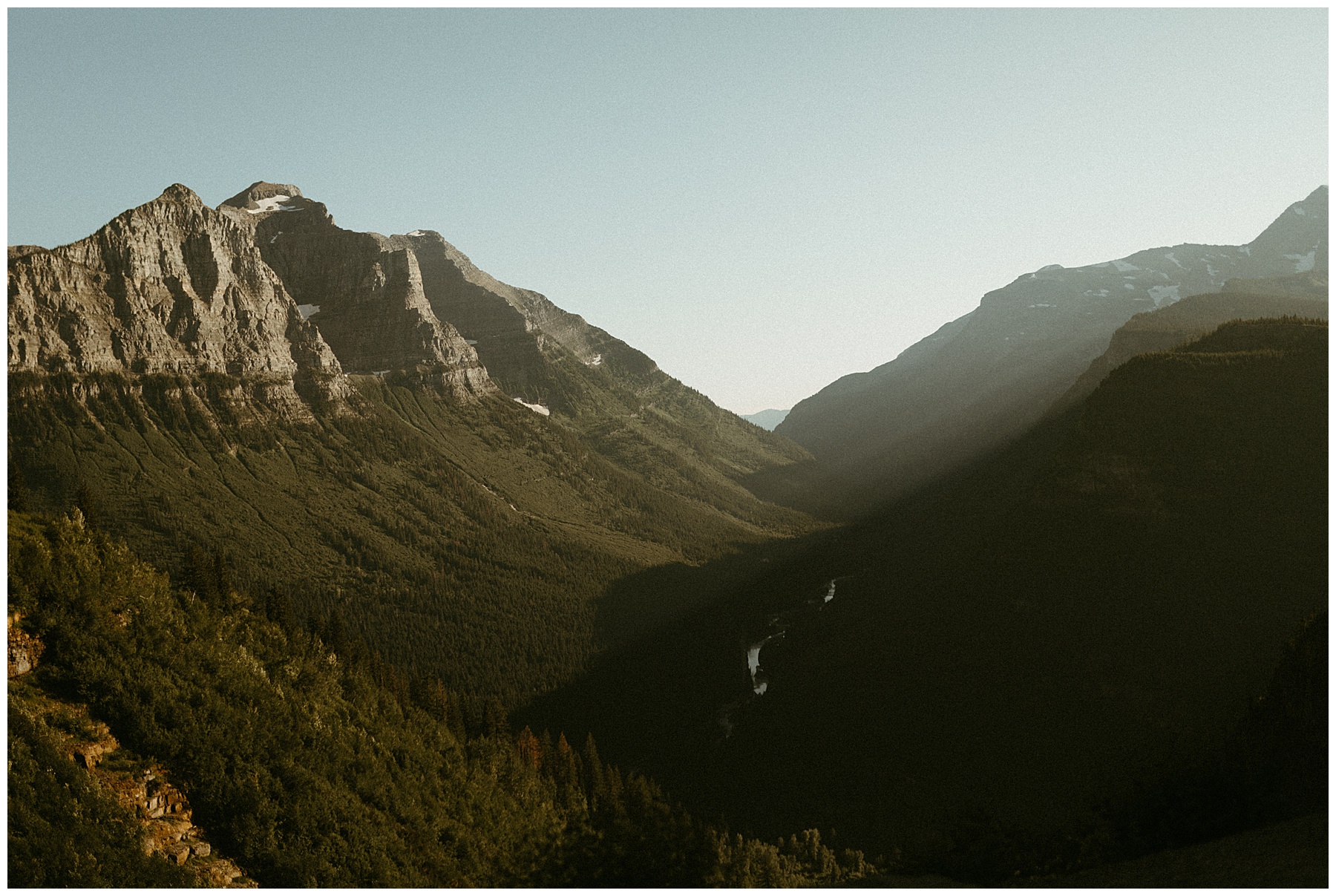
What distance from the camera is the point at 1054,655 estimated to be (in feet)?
331

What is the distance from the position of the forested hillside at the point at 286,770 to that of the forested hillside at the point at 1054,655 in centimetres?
1885

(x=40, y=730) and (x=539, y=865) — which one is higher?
(x=40, y=730)

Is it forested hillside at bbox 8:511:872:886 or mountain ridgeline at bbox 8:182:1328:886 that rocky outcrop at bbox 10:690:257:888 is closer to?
mountain ridgeline at bbox 8:182:1328:886

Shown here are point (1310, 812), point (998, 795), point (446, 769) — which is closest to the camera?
point (1310, 812)

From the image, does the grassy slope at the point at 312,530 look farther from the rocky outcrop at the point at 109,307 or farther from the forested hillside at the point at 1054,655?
the forested hillside at the point at 1054,655

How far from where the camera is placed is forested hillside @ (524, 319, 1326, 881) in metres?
84.4

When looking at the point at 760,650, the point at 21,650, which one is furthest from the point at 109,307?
the point at 760,650

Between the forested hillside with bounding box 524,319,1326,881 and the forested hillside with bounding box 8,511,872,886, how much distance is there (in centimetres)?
1885

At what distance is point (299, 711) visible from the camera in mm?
58969

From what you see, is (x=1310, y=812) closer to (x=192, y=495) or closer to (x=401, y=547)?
(x=401, y=547)

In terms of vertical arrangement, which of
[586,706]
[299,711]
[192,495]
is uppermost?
[192,495]

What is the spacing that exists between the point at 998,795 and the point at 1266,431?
66.4 meters

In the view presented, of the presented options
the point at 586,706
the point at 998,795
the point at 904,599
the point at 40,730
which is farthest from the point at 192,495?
the point at 998,795

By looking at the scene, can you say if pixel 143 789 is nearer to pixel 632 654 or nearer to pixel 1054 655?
pixel 1054 655
